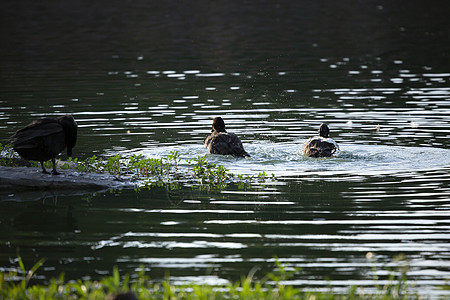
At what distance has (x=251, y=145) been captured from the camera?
17.0m

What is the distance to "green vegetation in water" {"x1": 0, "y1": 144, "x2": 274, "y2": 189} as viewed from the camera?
1358 centimetres

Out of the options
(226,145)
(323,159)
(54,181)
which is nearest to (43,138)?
(54,181)

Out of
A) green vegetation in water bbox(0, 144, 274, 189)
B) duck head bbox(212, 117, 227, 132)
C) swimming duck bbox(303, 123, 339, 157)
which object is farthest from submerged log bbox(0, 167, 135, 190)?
swimming duck bbox(303, 123, 339, 157)

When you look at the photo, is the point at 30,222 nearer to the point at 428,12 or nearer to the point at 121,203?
the point at 121,203

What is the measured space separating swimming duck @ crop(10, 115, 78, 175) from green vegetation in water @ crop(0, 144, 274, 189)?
93cm

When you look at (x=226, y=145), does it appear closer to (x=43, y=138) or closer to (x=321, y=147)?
(x=321, y=147)

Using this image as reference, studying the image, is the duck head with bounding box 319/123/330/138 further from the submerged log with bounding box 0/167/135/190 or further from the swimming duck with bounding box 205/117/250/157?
the submerged log with bounding box 0/167/135/190

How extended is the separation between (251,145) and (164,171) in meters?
3.14

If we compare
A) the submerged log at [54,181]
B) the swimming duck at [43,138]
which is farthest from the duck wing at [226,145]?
the swimming duck at [43,138]

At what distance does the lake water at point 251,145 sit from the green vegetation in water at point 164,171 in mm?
460

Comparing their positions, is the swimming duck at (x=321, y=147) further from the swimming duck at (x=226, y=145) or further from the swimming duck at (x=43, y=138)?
the swimming duck at (x=43, y=138)

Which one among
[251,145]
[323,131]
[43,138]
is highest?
[43,138]

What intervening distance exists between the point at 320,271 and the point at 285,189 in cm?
407

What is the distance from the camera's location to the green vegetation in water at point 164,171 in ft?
44.5
